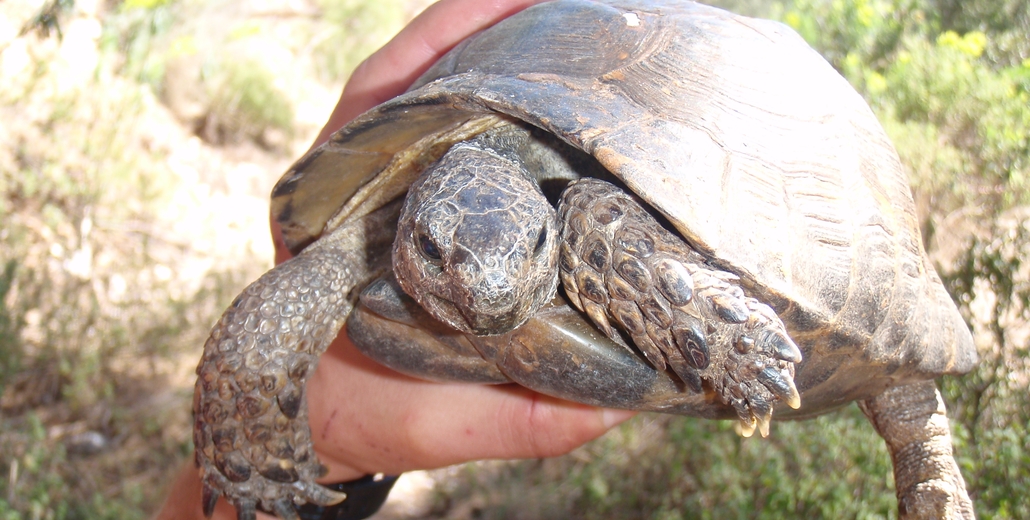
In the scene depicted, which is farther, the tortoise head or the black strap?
the black strap

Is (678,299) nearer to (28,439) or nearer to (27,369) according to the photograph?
(28,439)

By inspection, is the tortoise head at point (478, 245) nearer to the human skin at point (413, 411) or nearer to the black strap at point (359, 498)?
the human skin at point (413, 411)

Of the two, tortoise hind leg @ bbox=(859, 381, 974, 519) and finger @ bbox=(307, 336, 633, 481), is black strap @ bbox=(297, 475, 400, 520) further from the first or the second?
tortoise hind leg @ bbox=(859, 381, 974, 519)

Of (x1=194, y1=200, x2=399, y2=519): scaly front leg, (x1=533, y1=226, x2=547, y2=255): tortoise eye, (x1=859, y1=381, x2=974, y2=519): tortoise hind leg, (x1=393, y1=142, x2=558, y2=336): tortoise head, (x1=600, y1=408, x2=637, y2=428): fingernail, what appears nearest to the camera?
(x1=393, y1=142, x2=558, y2=336): tortoise head

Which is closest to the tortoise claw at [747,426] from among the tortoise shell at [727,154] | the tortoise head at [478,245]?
the tortoise shell at [727,154]

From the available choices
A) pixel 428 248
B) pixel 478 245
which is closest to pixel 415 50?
pixel 428 248

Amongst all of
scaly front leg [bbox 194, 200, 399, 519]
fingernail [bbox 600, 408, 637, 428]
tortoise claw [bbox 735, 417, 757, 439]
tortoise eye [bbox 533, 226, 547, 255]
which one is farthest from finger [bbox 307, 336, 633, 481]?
tortoise eye [bbox 533, 226, 547, 255]

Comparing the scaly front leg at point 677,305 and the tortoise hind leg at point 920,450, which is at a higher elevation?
the scaly front leg at point 677,305
